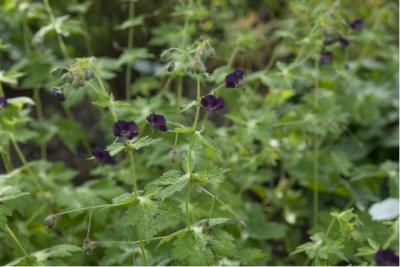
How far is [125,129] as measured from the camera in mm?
2043

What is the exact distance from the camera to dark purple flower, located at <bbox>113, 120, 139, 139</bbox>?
203 centimetres

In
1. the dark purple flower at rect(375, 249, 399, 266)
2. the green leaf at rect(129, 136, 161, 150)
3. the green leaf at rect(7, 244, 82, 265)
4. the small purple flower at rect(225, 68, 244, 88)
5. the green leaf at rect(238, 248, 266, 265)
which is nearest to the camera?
the green leaf at rect(129, 136, 161, 150)

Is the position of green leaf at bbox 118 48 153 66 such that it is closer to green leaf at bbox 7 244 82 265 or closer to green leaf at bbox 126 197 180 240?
green leaf at bbox 7 244 82 265

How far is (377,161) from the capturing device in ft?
14.6

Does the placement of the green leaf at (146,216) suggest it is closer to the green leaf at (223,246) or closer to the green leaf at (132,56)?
the green leaf at (223,246)

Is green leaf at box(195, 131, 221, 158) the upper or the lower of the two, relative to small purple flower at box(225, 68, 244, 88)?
A: lower

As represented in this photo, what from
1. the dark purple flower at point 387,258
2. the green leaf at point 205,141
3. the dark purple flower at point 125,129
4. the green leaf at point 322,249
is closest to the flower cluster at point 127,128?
the dark purple flower at point 125,129

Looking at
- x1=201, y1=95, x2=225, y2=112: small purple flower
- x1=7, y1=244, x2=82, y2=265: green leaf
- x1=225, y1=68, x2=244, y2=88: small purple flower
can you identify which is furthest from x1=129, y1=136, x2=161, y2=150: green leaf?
x1=7, y1=244, x2=82, y2=265: green leaf

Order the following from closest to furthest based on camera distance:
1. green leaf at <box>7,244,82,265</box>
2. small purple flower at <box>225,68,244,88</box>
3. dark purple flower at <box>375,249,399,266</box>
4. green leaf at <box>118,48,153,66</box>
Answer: dark purple flower at <box>375,249,399,266</box>
small purple flower at <box>225,68,244,88</box>
green leaf at <box>7,244,82,265</box>
green leaf at <box>118,48,153,66</box>

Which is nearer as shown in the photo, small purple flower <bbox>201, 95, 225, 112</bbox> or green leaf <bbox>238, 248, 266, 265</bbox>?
small purple flower <bbox>201, 95, 225, 112</bbox>

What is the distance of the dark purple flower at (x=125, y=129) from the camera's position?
6.66ft

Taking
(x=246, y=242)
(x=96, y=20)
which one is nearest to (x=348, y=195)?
(x=246, y=242)

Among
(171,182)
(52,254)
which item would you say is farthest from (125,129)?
(52,254)


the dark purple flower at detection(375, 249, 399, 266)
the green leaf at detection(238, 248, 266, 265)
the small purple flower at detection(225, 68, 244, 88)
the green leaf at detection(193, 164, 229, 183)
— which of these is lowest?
the green leaf at detection(238, 248, 266, 265)
